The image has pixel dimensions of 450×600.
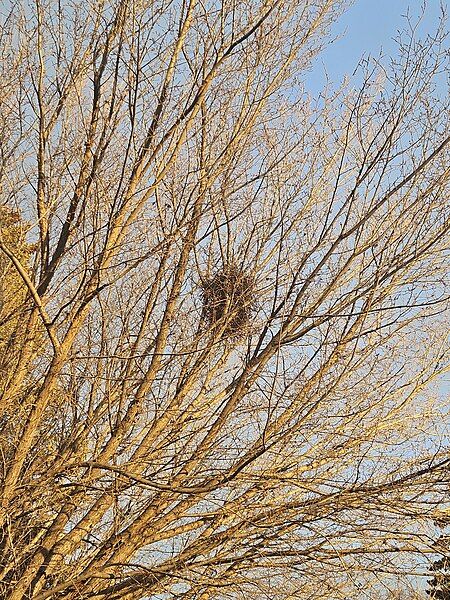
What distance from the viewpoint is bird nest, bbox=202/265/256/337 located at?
4559 millimetres

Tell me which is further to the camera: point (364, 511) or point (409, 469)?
point (409, 469)

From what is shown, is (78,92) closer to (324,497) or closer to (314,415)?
(314,415)

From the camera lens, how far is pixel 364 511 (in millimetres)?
3787

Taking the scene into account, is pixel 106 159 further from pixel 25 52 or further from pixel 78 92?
pixel 25 52

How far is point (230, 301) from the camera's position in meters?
4.63

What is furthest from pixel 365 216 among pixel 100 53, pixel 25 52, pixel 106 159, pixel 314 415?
pixel 25 52

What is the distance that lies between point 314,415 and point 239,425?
449 mm

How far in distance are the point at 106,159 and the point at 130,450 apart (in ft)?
5.76

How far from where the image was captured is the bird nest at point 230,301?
456cm

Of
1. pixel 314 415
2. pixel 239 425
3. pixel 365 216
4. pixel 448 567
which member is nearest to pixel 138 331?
pixel 239 425

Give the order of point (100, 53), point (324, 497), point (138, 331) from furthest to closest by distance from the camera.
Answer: point (138, 331), point (100, 53), point (324, 497)

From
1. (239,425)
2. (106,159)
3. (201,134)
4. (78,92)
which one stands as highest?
(201,134)

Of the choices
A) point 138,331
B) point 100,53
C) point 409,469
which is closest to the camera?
point 409,469

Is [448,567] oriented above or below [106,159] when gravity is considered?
below
